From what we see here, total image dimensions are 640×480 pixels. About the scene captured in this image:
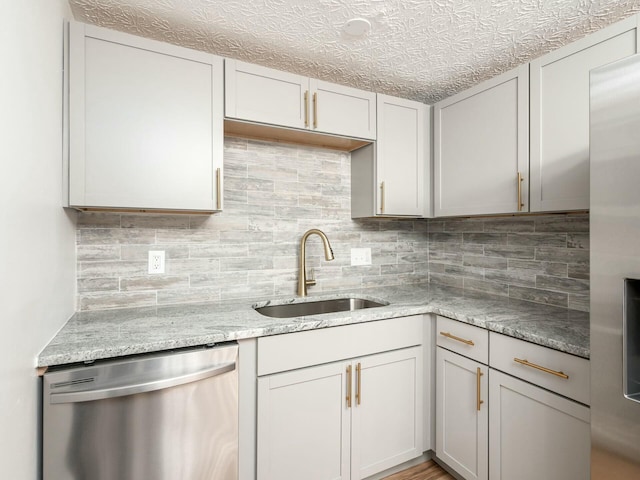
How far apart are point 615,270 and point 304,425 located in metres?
1.33

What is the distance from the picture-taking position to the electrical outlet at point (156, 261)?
1839mm

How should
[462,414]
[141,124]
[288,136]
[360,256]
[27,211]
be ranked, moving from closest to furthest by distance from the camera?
[27,211], [141,124], [462,414], [288,136], [360,256]

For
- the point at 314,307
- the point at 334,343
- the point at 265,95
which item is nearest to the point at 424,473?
the point at 334,343

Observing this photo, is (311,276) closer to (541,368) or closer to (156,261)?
(156,261)

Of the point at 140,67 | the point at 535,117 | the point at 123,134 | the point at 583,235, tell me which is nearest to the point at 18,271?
the point at 123,134

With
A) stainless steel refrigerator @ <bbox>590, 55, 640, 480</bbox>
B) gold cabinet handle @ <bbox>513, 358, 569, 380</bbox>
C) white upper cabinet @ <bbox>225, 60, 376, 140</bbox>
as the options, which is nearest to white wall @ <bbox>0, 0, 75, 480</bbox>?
white upper cabinet @ <bbox>225, 60, 376, 140</bbox>

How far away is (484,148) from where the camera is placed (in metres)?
1.93

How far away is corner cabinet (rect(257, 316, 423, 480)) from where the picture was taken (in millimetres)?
1518

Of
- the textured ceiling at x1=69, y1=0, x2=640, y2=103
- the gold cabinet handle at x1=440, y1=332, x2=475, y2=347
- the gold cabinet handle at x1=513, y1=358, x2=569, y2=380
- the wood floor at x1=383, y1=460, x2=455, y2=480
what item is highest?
the textured ceiling at x1=69, y1=0, x2=640, y2=103

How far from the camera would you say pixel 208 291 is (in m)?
1.97

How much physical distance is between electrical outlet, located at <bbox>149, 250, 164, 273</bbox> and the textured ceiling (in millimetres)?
1058

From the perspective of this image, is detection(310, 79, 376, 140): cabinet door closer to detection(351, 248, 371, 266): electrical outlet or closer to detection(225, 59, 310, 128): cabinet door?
detection(225, 59, 310, 128): cabinet door

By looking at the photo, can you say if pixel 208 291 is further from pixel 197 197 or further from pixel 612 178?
pixel 612 178

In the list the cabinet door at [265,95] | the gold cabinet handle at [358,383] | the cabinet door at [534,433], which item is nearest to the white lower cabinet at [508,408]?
the cabinet door at [534,433]
